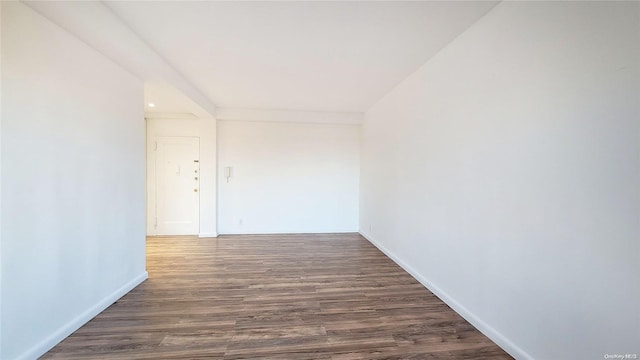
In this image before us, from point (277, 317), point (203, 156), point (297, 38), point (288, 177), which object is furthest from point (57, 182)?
point (288, 177)

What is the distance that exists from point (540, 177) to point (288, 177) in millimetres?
4471

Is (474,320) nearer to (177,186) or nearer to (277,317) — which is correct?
(277,317)

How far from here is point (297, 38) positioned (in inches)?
96.0

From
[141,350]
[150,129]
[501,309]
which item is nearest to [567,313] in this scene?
[501,309]

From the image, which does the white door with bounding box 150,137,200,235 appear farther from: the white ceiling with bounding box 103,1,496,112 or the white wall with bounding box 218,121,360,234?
the white ceiling with bounding box 103,1,496,112

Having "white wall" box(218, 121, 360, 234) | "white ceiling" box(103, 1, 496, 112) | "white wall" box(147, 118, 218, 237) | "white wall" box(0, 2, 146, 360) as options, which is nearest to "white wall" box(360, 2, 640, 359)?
"white ceiling" box(103, 1, 496, 112)

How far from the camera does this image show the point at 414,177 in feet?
10.6

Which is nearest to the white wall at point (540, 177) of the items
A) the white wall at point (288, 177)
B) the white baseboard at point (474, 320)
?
the white baseboard at point (474, 320)

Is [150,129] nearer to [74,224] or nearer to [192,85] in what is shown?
[192,85]

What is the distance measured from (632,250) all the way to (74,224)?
3.54 meters

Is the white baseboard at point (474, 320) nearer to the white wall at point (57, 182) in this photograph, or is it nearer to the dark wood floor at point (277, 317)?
the dark wood floor at point (277, 317)

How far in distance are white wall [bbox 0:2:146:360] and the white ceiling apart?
1.84ft

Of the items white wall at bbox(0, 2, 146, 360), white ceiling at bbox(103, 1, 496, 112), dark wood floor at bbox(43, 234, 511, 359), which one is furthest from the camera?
white ceiling at bbox(103, 1, 496, 112)

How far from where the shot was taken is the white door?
526cm
